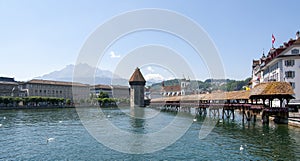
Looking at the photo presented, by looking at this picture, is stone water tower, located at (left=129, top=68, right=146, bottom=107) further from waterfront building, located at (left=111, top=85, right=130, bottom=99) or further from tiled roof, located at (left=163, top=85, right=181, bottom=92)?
waterfront building, located at (left=111, top=85, right=130, bottom=99)

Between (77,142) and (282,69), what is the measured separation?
30765mm

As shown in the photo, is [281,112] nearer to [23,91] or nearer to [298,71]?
[298,71]

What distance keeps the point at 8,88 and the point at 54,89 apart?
61.6 feet

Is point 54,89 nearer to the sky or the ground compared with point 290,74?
nearer to the ground

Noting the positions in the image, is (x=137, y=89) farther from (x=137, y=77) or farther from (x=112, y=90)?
(x=112, y=90)

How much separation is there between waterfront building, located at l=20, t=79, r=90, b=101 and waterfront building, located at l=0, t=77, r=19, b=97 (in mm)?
4380

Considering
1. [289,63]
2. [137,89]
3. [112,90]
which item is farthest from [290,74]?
[112,90]

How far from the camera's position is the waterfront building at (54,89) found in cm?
9981

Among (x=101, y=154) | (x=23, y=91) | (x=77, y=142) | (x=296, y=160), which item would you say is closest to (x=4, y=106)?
(x=23, y=91)

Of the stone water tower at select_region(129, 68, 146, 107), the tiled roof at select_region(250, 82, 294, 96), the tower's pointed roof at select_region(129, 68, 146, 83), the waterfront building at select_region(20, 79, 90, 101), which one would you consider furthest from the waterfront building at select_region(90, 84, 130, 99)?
→ the tiled roof at select_region(250, 82, 294, 96)

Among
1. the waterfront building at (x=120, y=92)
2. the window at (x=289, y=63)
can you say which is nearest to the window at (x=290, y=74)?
the window at (x=289, y=63)

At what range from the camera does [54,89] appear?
109 metres

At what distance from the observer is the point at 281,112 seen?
27.8 m

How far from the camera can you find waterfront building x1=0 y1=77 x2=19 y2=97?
91.5 meters
